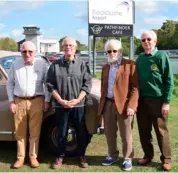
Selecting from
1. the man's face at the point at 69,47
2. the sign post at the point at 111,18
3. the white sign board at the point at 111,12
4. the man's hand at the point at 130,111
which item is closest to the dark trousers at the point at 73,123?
the man's hand at the point at 130,111

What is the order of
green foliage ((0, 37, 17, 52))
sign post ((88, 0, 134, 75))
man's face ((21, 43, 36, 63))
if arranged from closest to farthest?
man's face ((21, 43, 36, 63)) < sign post ((88, 0, 134, 75)) < green foliage ((0, 37, 17, 52))

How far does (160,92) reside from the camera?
5066 millimetres

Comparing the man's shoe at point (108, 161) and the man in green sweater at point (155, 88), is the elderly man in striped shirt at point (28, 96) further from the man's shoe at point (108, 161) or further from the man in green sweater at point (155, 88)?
the man in green sweater at point (155, 88)

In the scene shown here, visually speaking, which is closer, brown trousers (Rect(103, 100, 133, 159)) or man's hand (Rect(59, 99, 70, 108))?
man's hand (Rect(59, 99, 70, 108))

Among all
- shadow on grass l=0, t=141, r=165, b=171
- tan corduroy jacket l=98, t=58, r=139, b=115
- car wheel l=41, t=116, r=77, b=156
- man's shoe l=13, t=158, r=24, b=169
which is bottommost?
shadow on grass l=0, t=141, r=165, b=171

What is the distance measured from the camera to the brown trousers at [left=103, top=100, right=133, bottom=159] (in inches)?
206

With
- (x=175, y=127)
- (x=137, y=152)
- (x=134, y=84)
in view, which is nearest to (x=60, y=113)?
(x=134, y=84)

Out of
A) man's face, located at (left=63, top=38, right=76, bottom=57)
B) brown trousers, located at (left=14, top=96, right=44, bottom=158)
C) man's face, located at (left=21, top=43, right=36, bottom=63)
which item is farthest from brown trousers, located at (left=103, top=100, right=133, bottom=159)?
man's face, located at (left=21, top=43, right=36, bottom=63)

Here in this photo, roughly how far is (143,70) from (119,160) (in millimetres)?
1515

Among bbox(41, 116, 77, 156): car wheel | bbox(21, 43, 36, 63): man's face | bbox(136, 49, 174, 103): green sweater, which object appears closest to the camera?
bbox(136, 49, 174, 103): green sweater

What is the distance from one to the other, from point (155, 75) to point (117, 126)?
976 mm

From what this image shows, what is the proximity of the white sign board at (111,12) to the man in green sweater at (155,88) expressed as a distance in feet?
29.8

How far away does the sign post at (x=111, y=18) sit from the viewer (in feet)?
45.9

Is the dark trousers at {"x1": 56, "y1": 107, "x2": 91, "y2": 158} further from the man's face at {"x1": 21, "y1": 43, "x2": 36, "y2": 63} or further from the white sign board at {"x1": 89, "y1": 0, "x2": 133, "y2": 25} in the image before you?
the white sign board at {"x1": 89, "y1": 0, "x2": 133, "y2": 25}
